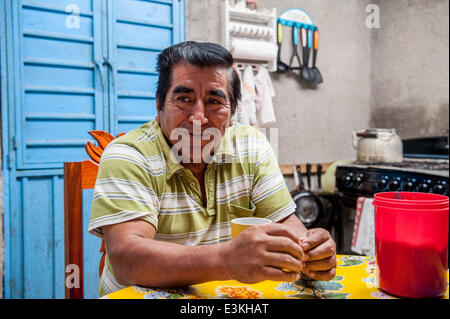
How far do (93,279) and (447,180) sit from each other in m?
2.25

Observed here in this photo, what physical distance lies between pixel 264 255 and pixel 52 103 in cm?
199

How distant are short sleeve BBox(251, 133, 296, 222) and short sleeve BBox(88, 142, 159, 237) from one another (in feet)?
1.17

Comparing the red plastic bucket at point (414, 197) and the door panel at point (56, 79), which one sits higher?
the door panel at point (56, 79)

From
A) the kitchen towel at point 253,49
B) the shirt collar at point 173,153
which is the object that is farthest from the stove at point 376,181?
the shirt collar at point 173,153

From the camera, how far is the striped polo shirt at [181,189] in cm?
91

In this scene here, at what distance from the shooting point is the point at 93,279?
2328 mm

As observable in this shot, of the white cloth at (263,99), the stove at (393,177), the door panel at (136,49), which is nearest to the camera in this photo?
the stove at (393,177)

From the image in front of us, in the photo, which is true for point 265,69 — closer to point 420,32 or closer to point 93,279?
point 420,32

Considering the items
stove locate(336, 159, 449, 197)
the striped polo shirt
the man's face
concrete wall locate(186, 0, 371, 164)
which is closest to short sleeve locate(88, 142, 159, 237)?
the striped polo shirt

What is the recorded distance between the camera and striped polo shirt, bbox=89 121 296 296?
2.98 ft

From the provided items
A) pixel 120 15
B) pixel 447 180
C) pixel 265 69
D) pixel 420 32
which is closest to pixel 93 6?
pixel 120 15

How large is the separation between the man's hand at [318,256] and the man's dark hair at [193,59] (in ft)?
1.94

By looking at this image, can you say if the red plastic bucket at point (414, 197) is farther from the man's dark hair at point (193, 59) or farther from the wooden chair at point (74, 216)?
the wooden chair at point (74, 216)

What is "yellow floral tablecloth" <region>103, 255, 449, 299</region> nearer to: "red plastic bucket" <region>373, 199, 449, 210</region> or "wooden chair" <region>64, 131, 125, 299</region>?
"red plastic bucket" <region>373, 199, 449, 210</region>
